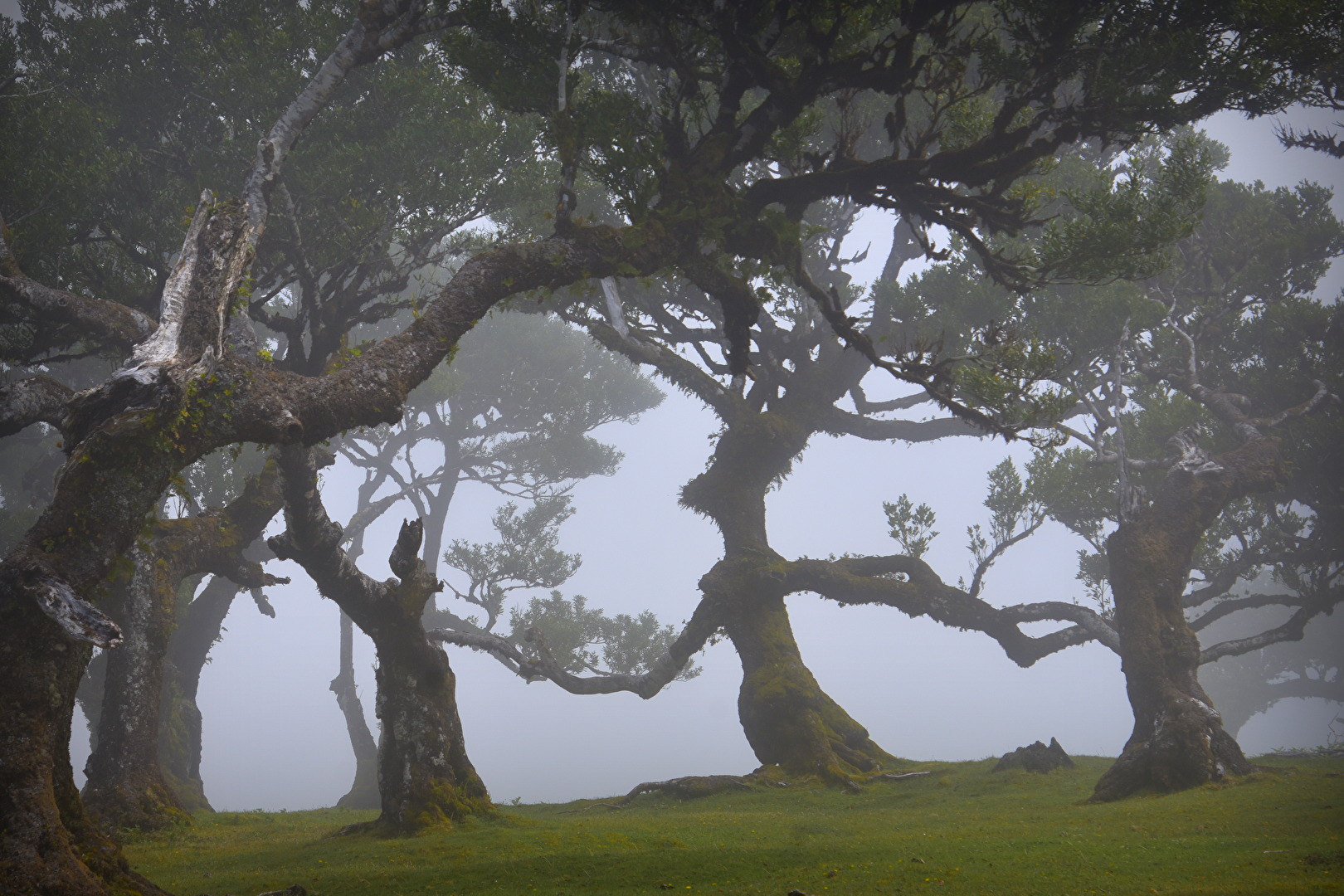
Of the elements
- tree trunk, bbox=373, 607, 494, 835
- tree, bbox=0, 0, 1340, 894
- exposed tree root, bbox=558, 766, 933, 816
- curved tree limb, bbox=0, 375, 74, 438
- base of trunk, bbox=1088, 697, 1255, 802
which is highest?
tree, bbox=0, 0, 1340, 894

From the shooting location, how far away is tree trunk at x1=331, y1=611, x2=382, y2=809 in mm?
25078

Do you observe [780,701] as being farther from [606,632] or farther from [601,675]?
[606,632]

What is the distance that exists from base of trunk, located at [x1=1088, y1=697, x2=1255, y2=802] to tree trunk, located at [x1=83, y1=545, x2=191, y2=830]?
16.1m

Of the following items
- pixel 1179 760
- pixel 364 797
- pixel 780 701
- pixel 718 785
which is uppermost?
pixel 780 701

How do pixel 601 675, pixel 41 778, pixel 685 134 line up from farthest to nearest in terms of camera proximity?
pixel 601 675, pixel 685 134, pixel 41 778

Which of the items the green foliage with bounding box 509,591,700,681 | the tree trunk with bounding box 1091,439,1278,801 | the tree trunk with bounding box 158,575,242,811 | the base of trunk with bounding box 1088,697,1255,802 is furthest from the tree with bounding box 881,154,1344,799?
the tree trunk with bounding box 158,575,242,811

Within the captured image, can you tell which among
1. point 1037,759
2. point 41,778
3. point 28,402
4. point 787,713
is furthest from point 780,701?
point 28,402

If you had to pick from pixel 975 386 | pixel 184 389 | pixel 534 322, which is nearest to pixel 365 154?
pixel 184 389

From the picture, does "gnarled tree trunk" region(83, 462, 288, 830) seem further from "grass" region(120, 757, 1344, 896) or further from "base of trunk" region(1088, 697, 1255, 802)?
"base of trunk" region(1088, 697, 1255, 802)

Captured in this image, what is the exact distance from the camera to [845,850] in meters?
9.07

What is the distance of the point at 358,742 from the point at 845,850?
977 inches

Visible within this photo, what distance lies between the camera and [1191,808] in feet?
36.9

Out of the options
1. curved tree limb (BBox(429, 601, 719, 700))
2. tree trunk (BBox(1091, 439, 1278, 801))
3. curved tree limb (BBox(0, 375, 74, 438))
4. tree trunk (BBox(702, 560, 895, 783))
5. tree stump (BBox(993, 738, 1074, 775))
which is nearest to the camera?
curved tree limb (BBox(0, 375, 74, 438))

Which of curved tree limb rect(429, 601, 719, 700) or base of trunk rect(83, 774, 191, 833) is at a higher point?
curved tree limb rect(429, 601, 719, 700)
